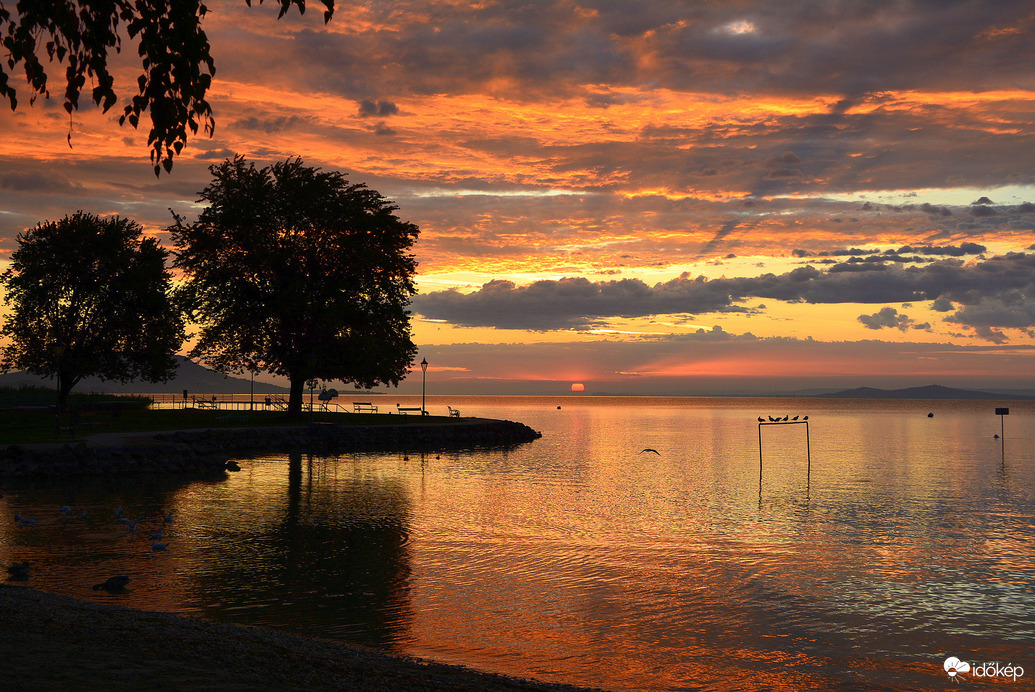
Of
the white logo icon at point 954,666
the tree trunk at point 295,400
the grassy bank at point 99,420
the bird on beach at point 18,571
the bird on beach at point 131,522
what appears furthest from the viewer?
the tree trunk at point 295,400

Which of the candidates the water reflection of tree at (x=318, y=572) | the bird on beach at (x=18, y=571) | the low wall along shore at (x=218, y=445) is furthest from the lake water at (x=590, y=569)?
the low wall along shore at (x=218, y=445)

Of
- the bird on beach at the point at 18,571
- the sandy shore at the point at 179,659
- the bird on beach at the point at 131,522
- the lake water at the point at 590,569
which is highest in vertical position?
the sandy shore at the point at 179,659

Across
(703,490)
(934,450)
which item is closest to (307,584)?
(703,490)

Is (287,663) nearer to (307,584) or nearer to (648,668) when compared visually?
(648,668)

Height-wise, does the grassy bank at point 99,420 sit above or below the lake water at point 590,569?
above

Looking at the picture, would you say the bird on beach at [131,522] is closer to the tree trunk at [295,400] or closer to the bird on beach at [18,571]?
the bird on beach at [18,571]

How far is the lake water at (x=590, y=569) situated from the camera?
14047mm

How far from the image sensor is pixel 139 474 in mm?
38625

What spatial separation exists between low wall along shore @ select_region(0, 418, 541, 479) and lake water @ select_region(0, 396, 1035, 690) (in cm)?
300

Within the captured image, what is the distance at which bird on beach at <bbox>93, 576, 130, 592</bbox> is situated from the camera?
16522 millimetres

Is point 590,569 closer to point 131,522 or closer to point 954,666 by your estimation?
point 954,666

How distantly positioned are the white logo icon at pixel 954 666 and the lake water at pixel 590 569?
0.57ft

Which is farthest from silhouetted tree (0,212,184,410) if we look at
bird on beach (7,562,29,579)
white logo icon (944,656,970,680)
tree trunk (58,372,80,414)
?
white logo icon (944,656,970,680)

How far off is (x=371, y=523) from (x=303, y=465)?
2009 centimetres
